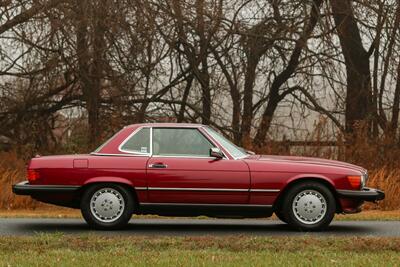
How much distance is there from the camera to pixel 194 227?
485 inches

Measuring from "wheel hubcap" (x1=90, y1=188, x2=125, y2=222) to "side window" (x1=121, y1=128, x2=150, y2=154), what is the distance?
666 millimetres

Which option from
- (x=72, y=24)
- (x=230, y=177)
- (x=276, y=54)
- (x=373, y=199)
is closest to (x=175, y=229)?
(x=230, y=177)

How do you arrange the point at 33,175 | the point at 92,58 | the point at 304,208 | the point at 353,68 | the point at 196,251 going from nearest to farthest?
the point at 196,251 < the point at 304,208 < the point at 33,175 < the point at 92,58 < the point at 353,68

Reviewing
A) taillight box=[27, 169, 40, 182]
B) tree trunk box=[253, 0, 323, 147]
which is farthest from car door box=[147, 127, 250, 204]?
tree trunk box=[253, 0, 323, 147]

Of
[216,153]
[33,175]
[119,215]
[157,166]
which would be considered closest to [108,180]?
[119,215]

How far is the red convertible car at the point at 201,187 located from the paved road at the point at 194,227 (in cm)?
28

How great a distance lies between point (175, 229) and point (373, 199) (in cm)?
276

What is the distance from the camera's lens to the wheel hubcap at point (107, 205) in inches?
445

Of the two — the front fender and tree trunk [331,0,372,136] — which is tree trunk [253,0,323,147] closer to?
tree trunk [331,0,372,136]

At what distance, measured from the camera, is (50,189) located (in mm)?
11414

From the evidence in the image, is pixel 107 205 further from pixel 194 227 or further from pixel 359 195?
pixel 359 195

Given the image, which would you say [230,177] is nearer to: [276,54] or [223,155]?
[223,155]

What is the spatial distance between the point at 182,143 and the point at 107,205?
53.0 inches

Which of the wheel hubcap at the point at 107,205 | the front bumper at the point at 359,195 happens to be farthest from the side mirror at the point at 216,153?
the front bumper at the point at 359,195
